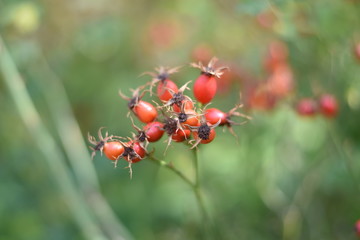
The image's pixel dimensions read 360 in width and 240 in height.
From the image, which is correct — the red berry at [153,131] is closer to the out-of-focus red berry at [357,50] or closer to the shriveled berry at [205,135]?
the shriveled berry at [205,135]

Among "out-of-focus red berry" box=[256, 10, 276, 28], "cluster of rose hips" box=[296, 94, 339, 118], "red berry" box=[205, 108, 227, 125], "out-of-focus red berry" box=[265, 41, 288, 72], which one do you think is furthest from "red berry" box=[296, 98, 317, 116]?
"red berry" box=[205, 108, 227, 125]

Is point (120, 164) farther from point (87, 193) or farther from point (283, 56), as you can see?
point (283, 56)

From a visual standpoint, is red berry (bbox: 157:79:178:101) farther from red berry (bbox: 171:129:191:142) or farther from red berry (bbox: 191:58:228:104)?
red berry (bbox: 171:129:191:142)

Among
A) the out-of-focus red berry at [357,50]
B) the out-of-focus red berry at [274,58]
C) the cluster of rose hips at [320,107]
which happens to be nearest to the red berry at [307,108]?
the cluster of rose hips at [320,107]

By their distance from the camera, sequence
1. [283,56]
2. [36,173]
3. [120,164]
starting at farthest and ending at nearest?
[36,173]
[120,164]
[283,56]

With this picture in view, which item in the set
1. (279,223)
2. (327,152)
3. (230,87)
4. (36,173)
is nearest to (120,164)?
(36,173)

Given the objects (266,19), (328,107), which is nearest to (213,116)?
(328,107)
